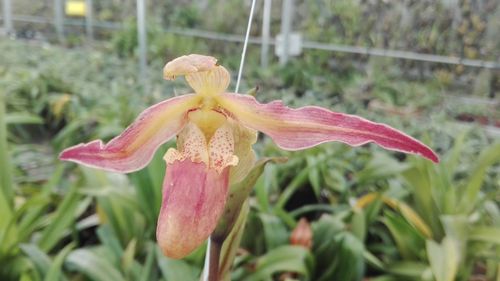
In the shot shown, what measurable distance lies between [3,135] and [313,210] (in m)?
0.73

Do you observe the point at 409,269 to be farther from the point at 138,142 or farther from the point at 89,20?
the point at 89,20

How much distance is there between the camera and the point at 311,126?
1.20ft

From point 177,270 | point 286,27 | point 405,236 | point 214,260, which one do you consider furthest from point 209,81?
point 286,27

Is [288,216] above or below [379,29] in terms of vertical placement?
below

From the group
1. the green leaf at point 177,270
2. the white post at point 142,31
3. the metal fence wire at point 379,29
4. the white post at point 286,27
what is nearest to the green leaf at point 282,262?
the green leaf at point 177,270

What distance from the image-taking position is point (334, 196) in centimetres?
125

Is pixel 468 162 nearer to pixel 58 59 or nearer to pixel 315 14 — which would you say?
pixel 58 59

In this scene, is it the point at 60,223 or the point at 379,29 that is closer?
the point at 60,223

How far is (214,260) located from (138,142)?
0.13 m

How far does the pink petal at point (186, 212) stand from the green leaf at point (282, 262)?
0.53 m

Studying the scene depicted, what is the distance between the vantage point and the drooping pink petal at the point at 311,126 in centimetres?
33

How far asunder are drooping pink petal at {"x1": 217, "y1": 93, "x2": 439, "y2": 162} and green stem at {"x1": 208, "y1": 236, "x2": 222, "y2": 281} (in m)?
0.12

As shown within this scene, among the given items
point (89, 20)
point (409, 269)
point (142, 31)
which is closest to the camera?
point (409, 269)

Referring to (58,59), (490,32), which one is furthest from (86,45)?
(490,32)
